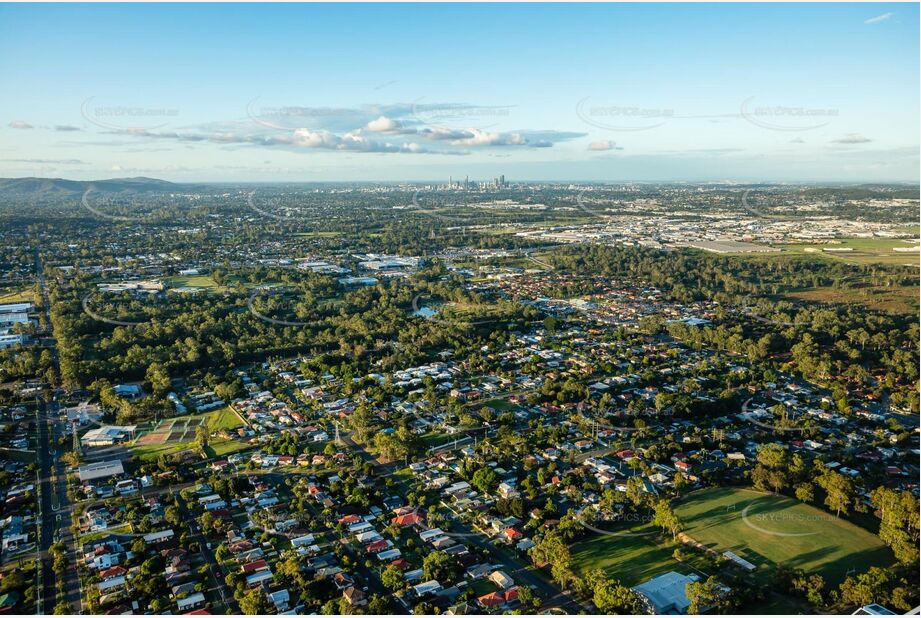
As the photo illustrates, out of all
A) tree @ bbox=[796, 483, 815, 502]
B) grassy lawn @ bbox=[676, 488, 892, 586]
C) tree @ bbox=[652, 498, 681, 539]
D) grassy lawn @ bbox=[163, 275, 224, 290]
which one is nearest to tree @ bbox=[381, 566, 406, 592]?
tree @ bbox=[652, 498, 681, 539]

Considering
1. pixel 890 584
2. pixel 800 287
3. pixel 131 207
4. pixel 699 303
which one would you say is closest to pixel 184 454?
pixel 890 584

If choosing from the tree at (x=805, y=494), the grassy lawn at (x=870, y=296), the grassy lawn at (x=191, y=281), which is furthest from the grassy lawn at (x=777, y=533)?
the grassy lawn at (x=191, y=281)

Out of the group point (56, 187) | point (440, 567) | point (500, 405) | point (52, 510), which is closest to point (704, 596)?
point (440, 567)

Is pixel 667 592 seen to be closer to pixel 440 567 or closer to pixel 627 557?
pixel 627 557

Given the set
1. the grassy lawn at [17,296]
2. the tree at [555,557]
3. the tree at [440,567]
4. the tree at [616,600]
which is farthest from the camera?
the grassy lawn at [17,296]

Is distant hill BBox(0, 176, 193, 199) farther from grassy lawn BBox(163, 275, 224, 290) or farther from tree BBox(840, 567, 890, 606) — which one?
tree BBox(840, 567, 890, 606)

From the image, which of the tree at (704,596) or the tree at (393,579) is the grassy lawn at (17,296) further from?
the tree at (704,596)
